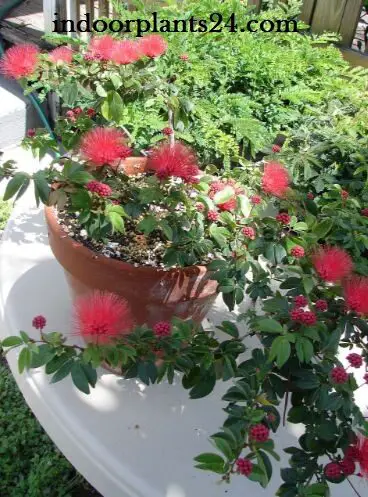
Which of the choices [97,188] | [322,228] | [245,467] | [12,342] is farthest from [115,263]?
[245,467]

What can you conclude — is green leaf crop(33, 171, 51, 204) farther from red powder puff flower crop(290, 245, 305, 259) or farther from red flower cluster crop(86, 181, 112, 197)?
red powder puff flower crop(290, 245, 305, 259)

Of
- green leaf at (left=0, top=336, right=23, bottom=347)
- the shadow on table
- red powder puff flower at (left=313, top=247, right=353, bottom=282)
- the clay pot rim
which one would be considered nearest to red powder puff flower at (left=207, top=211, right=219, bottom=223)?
the clay pot rim

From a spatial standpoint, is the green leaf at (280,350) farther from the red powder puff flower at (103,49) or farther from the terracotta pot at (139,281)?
the red powder puff flower at (103,49)

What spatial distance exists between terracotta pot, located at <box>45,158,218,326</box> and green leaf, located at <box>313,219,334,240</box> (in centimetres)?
24

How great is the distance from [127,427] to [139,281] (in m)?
0.31

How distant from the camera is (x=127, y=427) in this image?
1.13m

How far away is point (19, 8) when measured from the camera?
3.63 meters

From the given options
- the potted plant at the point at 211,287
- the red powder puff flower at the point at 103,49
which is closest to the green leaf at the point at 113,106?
the potted plant at the point at 211,287

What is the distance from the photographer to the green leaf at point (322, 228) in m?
1.07

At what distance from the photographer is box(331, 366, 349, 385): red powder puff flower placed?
78 cm

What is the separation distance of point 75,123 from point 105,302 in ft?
1.83

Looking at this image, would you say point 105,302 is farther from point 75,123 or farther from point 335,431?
point 75,123

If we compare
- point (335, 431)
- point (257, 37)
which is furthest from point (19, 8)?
point (335, 431)

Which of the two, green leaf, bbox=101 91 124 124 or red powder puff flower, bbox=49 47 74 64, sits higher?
red powder puff flower, bbox=49 47 74 64
